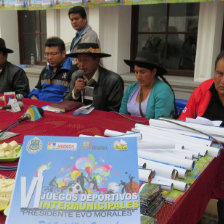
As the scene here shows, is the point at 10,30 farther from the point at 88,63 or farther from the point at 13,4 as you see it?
the point at 88,63

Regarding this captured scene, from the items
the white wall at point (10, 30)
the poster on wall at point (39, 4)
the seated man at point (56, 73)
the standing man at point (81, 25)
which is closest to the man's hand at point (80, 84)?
the seated man at point (56, 73)

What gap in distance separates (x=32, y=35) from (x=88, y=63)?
2.59 m

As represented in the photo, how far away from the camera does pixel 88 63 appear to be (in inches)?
79.3

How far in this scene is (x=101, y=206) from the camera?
20.7 inches

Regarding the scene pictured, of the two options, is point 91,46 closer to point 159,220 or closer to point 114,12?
point 114,12

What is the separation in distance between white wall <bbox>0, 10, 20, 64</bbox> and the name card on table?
13.4ft

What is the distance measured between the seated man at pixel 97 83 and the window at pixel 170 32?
1390mm

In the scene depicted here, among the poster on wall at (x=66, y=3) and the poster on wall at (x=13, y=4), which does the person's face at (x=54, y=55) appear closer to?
the poster on wall at (x=66, y=3)

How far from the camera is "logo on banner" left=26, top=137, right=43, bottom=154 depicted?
22.4 inches

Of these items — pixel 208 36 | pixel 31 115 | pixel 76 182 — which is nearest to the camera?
pixel 76 182

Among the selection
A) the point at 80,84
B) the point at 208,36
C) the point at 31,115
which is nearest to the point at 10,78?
the point at 80,84

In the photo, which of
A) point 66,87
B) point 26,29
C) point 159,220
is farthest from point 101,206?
Answer: point 26,29

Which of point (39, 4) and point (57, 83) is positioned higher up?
point (39, 4)

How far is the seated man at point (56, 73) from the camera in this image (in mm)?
2314
